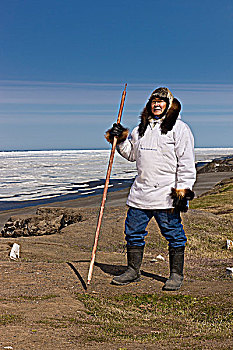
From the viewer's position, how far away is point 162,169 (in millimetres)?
5715

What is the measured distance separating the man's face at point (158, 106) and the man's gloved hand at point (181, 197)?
1.14 metres

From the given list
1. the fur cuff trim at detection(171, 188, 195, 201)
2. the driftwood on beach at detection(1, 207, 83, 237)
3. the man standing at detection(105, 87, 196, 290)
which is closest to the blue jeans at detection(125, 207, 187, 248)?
the man standing at detection(105, 87, 196, 290)

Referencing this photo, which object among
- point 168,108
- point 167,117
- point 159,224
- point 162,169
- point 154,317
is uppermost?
point 168,108

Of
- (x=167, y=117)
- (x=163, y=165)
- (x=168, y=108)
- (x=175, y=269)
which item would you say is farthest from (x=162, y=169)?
A: (x=175, y=269)

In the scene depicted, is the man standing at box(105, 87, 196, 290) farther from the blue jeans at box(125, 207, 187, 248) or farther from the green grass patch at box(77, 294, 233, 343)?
the green grass patch at box(77, 294, 233, 343)

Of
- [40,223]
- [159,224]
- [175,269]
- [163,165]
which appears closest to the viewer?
[163,165]

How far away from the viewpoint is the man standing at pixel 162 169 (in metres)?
5.65

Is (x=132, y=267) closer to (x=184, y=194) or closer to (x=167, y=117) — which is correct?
(x=184, y=194)

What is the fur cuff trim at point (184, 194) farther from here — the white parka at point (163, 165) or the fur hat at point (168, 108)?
the fur hat at point (168, 108)

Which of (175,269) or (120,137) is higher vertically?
(120,137)

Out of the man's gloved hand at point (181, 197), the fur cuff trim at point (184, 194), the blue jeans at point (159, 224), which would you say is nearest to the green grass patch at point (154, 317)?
the blue jeans at point (159, 224)

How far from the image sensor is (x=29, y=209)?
24.0m

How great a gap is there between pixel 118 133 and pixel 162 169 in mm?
838

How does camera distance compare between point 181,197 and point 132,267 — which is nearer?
point 181,197
